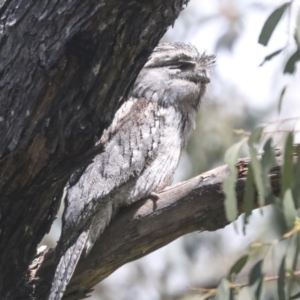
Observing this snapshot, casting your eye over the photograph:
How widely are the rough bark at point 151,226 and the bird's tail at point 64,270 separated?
86 mm

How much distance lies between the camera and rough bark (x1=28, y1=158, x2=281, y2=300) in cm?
266

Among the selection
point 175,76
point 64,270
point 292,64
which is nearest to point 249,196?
point 292,64

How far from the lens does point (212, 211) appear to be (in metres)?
2.66

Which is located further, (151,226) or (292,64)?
(151,226)

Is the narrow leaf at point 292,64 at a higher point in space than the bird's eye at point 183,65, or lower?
lower

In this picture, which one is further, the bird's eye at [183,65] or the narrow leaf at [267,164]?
the bird's eye at [183,65]

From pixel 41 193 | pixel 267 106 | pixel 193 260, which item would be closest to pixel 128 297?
pixel 193 260

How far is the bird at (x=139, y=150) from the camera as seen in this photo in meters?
2.89

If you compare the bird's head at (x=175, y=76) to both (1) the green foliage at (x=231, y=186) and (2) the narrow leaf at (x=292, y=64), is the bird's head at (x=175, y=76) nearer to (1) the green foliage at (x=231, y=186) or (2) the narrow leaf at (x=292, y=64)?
A: (1) the green foliage at (x=231, y=186)

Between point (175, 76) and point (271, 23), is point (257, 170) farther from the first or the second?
point (175, 76)

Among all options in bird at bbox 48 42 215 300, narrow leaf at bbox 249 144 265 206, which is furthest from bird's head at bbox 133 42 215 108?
narrow leaf at bbox 249 144 265 206

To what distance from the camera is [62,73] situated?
6.72ft

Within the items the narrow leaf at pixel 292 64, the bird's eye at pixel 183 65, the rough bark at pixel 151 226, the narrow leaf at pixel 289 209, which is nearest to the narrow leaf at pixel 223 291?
the rough bark at pixel 151 226

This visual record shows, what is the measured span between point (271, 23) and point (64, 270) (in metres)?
1.27
